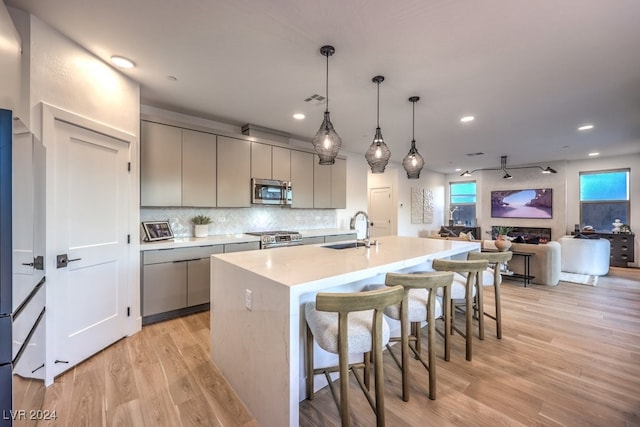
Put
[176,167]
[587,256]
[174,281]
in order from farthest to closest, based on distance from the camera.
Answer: [587,256] < [176,167] < [174,281]

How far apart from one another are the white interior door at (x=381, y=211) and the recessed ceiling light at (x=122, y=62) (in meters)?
6.51

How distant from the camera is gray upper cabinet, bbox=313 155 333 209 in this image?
5047mm

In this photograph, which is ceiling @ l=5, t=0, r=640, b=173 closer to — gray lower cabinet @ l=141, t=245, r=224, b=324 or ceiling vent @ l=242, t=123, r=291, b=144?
ceiling vent @ l=242, t=123, r=291, b=144

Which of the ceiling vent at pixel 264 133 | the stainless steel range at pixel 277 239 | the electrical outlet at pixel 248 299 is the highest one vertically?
the ceiling vent at pixel 264 133

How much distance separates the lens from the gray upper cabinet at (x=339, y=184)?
5387mm

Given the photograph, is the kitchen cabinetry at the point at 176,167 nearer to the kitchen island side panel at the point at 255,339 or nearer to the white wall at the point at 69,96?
the white wall at the point at 69,96

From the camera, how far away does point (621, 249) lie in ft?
20.5

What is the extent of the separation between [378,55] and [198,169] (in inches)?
103

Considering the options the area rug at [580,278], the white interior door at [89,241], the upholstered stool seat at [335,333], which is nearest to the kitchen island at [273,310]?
the upholstered stool seat at [335,333]

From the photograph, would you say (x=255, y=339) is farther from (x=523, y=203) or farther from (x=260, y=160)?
(x=523, y=203)

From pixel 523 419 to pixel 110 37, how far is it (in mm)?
3978

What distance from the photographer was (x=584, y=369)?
87.1 inches

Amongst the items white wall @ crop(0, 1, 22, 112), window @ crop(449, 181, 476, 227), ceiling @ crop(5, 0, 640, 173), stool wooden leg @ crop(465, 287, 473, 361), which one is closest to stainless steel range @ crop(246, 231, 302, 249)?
ceiling @ crop(5, 0, 640, 173)

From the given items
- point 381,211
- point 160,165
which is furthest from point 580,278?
point 160,165
